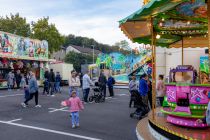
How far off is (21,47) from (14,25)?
2111cm

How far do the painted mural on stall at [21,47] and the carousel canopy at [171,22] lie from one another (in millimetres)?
17777

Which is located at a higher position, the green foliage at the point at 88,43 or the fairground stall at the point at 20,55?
the green foliage at the point at 88,43

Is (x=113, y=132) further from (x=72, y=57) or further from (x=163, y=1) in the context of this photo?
(x=72, y=57)

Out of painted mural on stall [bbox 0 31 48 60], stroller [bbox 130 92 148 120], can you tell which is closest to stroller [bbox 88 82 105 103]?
stroller [bbox 130 92 148 120]

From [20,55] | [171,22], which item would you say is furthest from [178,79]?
[20,55]

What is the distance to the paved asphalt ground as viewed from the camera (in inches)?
359

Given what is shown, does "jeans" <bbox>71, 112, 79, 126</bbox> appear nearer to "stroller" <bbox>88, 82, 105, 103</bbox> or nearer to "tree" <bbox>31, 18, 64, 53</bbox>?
"stroller" <bbox>88, 82, 105, 103</bbox>

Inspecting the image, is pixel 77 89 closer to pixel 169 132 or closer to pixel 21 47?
pixel 169 132

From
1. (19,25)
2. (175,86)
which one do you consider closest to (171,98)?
(175,86)

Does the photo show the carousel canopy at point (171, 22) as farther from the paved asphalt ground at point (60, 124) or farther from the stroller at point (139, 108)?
the paved asphalt ground at point (60, 124)

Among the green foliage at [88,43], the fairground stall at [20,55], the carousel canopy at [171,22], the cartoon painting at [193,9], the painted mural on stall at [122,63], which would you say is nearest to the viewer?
the carousel canopy at [171,22]

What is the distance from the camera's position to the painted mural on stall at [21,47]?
2797 centimetres

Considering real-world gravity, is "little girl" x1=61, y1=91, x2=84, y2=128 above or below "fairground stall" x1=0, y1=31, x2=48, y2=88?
below

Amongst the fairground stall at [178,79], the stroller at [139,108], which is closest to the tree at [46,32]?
the stroller at [139,108]
